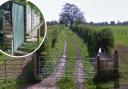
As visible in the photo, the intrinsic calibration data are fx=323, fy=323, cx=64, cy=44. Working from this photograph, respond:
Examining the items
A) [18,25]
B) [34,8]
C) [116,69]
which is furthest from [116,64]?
[18,25]

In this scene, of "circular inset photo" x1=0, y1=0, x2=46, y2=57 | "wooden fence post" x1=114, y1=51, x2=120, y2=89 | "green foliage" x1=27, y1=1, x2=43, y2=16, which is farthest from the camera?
"wooden fence post" x1=114, y1=51, x2=120, y2=89

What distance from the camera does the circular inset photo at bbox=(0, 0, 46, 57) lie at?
4.89 meters

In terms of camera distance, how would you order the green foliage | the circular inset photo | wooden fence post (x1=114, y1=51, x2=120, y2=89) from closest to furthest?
1. the circular inset photo
2. the green foliage
3. wooden fence post (x1=114, y1=51, x2=120, y2=89)

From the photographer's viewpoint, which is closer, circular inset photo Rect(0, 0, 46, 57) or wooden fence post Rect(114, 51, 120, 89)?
circular inset photo Rect(0, 0, 46, 57)

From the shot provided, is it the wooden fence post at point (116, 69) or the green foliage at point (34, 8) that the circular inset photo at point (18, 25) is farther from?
the wooden fence post at point (116, 69)

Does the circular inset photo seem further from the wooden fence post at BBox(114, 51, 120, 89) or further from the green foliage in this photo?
the wooden fence post at BBox(114, 51, 120, 89)

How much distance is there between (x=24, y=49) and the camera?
5434 millimetres

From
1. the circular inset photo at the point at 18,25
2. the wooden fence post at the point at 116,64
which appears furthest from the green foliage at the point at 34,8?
the wooden fence post at the point at 116,64

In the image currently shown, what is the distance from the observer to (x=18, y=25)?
4953mm

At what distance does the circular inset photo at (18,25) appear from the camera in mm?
4891

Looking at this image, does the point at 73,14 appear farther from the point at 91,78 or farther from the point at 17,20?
the point at 17,20

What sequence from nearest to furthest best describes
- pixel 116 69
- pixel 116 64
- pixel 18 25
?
pixel 18 25
pixel 116 64
pixel 116 69

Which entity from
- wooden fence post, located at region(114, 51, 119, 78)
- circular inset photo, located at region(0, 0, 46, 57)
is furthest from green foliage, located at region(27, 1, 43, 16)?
wooden fence post, located at region(114, 51, 119, 78)

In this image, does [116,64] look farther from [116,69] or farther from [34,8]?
[34,8]
